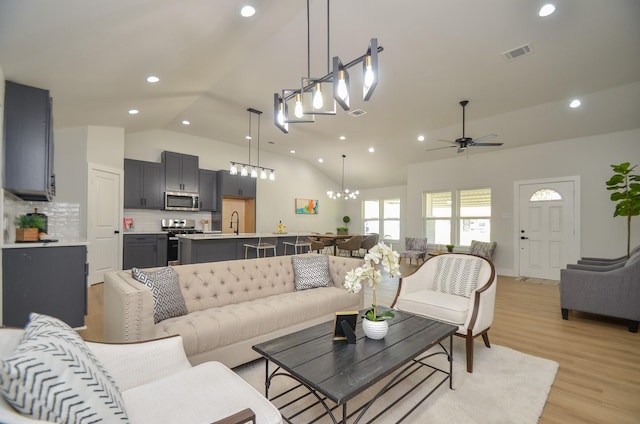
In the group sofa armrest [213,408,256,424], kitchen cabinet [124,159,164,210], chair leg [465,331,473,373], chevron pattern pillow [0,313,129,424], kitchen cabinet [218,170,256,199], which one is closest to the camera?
chevron pattern pillow [0,313,129,424]

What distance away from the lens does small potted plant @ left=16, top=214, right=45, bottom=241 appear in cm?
289

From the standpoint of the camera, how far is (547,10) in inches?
108

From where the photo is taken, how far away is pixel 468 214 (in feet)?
23.6

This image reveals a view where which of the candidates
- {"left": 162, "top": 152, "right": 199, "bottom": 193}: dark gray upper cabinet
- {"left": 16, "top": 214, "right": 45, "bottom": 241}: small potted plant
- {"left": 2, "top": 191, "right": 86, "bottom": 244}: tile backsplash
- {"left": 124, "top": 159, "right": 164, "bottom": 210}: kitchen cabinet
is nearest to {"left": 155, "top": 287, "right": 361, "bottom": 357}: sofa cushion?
{"left": 16, "top": 214, "right": 45, "bottom": 241}: small potted plant

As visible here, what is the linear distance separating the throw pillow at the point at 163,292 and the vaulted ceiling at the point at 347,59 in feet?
6.34

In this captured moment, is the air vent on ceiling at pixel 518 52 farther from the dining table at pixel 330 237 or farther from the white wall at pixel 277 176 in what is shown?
the white wall at pixel 277 176

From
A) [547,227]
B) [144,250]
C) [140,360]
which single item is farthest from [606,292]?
[144,250]

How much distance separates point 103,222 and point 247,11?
4617 mm

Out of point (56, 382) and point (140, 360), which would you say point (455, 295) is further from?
point (56, 382)

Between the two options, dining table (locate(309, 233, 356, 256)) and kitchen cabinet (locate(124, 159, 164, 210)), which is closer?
kitchen cabinet (locate(124, 159, 164, 210))

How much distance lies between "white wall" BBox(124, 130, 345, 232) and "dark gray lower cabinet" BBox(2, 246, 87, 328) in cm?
389

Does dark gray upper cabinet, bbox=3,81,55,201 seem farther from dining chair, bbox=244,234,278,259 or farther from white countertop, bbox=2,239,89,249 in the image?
dining chair, bbox=244,234,278,259

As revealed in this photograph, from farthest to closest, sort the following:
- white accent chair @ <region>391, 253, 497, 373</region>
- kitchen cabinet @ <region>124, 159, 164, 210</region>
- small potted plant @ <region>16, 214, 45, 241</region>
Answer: kitchen cabinet @ <region>124, 159, 164, 210</region> → small potted plant @ <region>16, 214, 45, 241</region> → white accent chair @ <region>391, 253, 497, 373</region>

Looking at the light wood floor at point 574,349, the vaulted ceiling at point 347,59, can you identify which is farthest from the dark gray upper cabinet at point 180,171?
the light wood floor at point 574,349
